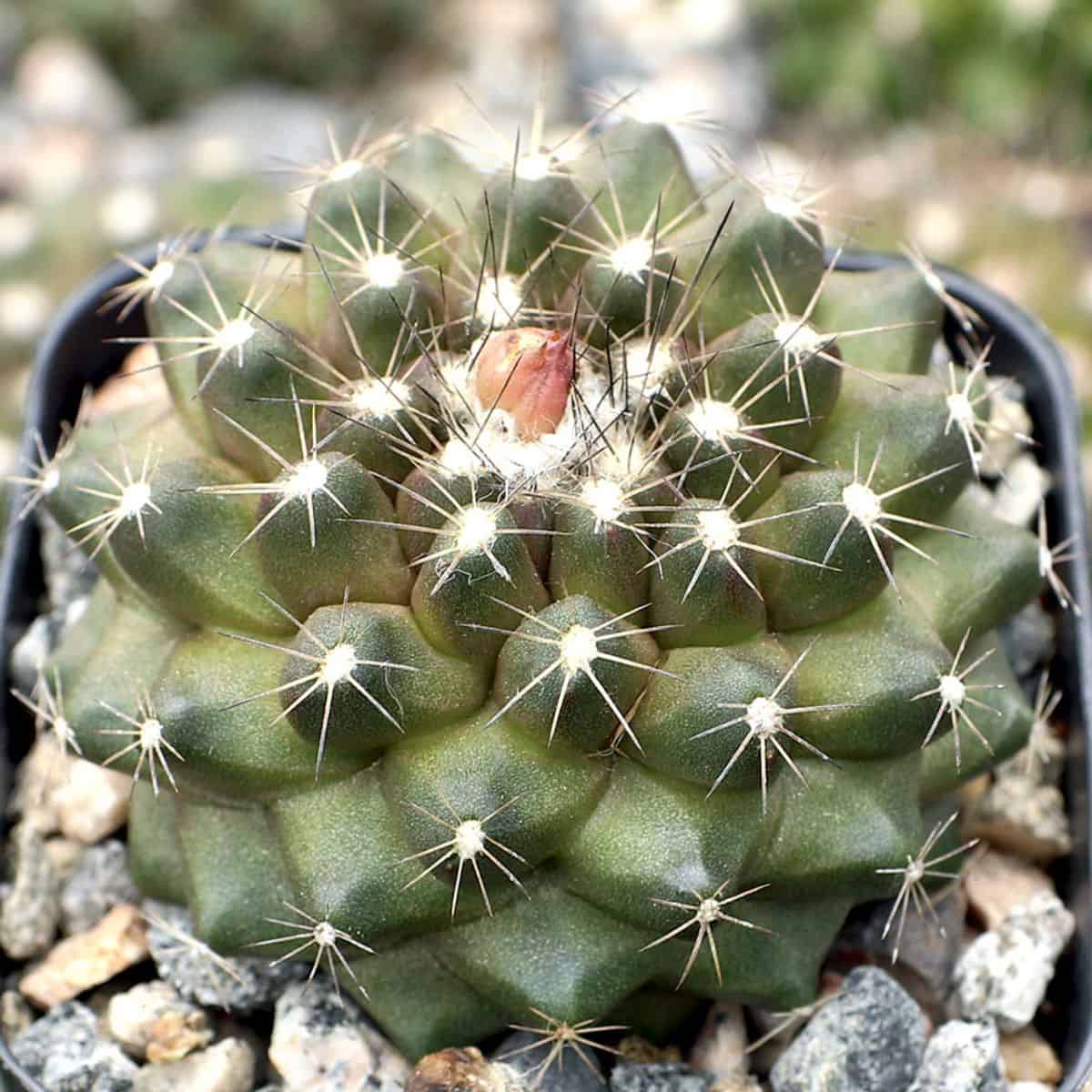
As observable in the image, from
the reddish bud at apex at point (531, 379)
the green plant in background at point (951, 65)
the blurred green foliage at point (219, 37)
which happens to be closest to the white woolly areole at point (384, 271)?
the reddish bud at apex at point (531, 379)

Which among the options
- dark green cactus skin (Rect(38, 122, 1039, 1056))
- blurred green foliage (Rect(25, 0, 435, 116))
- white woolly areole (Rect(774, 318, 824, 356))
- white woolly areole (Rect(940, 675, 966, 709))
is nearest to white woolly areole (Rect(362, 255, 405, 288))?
dark green cactus skin (Rect(38, 122, 1039, 1056))

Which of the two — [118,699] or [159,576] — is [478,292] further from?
[118,699]

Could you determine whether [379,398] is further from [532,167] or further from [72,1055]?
[72,1055]

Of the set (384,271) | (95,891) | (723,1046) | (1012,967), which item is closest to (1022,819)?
(1012,967)

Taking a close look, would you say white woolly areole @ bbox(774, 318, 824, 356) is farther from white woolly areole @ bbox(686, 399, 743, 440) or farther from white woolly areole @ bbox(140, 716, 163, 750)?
white woolly areole @ bbox(140, 716, 163, 750)

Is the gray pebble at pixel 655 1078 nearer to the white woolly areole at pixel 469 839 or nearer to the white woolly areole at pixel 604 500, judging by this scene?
the white woolly areole at pixel 469 839

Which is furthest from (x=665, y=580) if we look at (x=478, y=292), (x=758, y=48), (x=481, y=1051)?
(x=758, y=48)
